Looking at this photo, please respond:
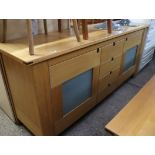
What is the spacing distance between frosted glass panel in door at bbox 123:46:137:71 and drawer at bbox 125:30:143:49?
0.22 ft

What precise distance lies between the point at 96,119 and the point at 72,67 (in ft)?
2.13

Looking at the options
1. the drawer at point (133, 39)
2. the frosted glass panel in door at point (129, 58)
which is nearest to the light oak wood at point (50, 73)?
the drawer at point (133, 39)

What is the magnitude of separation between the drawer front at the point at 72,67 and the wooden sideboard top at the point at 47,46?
0.27 ft

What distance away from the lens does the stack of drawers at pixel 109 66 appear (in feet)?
4.73

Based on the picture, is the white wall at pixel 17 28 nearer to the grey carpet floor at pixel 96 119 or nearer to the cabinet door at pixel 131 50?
the grey carpet floor at pixel 96 119

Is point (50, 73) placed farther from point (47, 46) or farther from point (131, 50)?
Answer: point (131, 50)

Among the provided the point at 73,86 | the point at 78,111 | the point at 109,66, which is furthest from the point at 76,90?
the point at 109,66

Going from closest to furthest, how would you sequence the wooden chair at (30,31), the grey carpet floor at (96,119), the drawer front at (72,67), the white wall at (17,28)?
the wooden chair at (30,31), the drawer front at (72,67), the white wall at (17,28), the grey carpet floor at (96,119)

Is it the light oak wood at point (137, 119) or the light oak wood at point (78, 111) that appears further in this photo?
the light oak wood at point (78, 111)

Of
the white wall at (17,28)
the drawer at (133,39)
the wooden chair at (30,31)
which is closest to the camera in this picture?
the wooden chair at (30,31)

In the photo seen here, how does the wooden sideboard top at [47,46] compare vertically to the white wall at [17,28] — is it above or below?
below

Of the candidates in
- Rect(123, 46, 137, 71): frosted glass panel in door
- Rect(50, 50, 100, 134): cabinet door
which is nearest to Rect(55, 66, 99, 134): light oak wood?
Rect(50, 50, 100, 134): cabinet door
